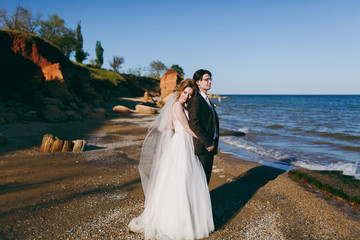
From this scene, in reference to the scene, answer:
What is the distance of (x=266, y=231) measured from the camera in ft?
11.8

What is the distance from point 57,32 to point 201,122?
5630 cm

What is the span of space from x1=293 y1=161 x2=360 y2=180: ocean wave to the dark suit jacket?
6.16m

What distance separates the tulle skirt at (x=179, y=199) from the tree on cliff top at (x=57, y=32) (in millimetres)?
51821

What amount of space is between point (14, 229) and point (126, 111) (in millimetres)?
21579

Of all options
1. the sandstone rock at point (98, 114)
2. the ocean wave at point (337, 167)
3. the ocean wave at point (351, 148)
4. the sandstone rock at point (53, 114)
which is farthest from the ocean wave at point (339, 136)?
the sandstone rock at point (53, 114)

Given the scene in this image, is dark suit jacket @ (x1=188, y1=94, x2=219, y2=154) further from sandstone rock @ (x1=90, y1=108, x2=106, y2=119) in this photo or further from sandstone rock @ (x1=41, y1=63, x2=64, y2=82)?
sandstone rock @ (x1=41, y1=63, x2=64, y2=82)

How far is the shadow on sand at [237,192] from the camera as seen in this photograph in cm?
417

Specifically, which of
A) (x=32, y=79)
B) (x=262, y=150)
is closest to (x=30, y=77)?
(x=32, y=79)

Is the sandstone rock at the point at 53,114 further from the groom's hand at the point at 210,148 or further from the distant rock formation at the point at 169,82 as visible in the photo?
the distant rock formation at the point at 169,82

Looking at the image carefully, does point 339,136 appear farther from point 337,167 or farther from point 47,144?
point 47,144

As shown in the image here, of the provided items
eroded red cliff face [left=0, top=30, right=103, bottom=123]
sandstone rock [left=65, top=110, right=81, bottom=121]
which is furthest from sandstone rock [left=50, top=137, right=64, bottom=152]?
sandstone rock [left=65, top=110, right=81, bottom=121]

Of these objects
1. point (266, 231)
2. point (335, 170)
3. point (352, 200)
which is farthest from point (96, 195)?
point (335, 170)

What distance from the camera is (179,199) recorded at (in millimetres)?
3225

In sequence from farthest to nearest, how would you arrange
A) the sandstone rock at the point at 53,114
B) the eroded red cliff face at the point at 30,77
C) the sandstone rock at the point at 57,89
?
the sandstone rock at the point at 57,89 → the eroded red cliff face at the point at 30,77 → the sandstone rock at the point at 53,114
